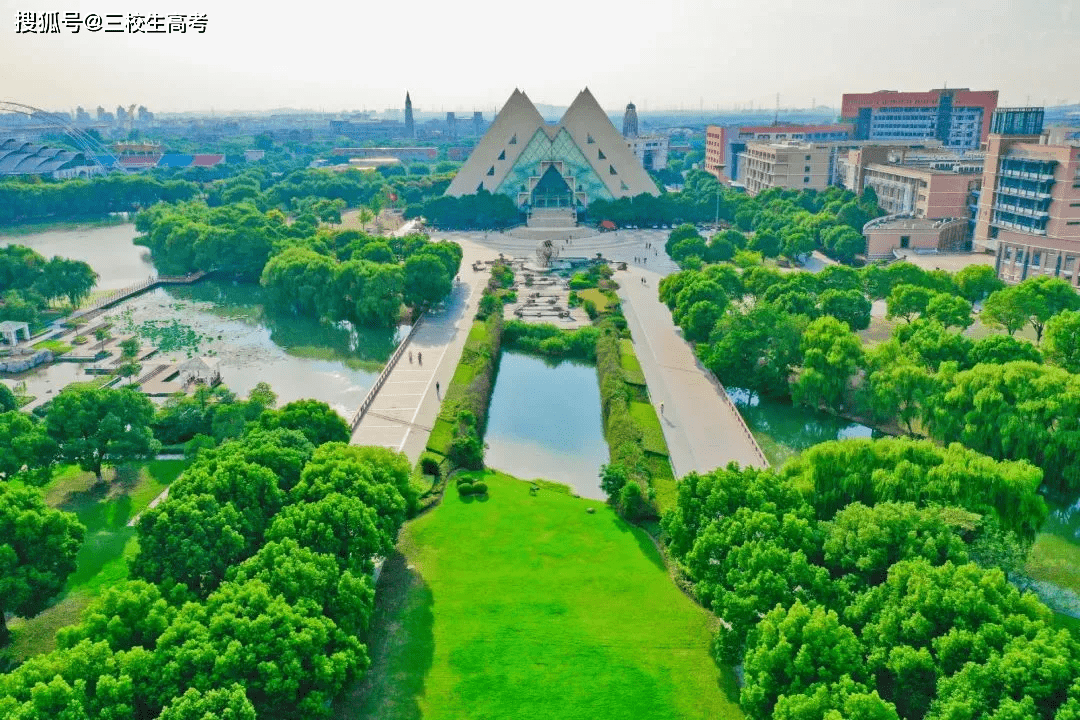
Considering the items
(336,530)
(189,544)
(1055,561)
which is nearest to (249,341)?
(189,544)

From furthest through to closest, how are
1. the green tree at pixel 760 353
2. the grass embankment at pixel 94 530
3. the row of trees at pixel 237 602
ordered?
the green tree at pixel 760 353 < the grass embankment at pixel 94 530 < the row of trees at pixel 237 602

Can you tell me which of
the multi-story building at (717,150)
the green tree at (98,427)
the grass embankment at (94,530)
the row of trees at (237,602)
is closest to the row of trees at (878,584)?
the row of trees at (237,602)

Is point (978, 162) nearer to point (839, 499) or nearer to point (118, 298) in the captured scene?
point (839, 499)

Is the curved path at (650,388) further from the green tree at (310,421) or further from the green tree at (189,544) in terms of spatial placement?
the green tree at (189,544)

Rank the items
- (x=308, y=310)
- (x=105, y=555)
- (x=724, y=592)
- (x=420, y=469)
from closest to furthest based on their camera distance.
Answer: (x=724, y=592)
(x=105, y=555)
(x=420, y=469)
(x=308, y=310)

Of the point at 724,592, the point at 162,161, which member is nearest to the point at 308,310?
the point at 724,592

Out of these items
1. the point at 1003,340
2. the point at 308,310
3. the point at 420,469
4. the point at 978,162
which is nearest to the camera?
the point at 420,469
